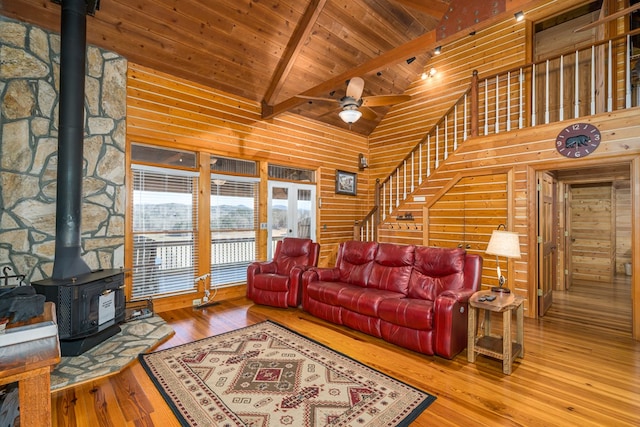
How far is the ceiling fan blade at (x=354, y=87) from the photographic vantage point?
3.64 metres

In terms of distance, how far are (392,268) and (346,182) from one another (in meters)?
3.74

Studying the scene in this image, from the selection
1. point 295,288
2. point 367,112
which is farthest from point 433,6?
point 295,288

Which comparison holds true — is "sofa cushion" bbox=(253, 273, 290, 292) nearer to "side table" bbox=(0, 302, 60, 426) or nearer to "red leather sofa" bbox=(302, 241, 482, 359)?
"red leather sofa" bbox=(302, 241, 482, 359)

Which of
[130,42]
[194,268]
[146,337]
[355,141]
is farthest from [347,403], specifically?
[355,141]

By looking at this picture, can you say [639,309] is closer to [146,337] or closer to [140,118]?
[146,337]

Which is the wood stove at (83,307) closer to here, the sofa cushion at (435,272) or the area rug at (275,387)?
the area rug at (275,387)

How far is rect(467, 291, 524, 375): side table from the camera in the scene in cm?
275

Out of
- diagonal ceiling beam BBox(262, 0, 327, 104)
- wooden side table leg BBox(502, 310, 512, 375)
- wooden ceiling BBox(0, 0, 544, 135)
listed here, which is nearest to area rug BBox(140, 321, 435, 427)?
wooden side table leg BBox(502, 310, 512, 375)

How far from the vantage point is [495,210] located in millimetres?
4633

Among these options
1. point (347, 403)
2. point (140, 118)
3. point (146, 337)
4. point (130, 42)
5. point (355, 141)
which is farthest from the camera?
point (355, 141)

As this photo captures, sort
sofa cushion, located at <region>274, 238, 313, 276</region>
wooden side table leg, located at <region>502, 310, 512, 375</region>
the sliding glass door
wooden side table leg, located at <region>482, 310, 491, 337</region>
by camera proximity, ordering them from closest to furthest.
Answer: wooden side table leg, located at <region>502, 310, 512, 375</region>
wooden side table leg, located at <region>482, 310, 491, 337</region>
sofa cushion, located at <region>274, 238, 313, 276</region>
the sliding glass door

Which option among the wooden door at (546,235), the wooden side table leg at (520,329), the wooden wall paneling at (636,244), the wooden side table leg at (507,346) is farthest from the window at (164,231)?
the wooden wall paneling at (636,244)

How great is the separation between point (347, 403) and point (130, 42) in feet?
16.0

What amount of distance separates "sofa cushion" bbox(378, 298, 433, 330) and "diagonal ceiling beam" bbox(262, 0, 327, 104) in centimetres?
402
